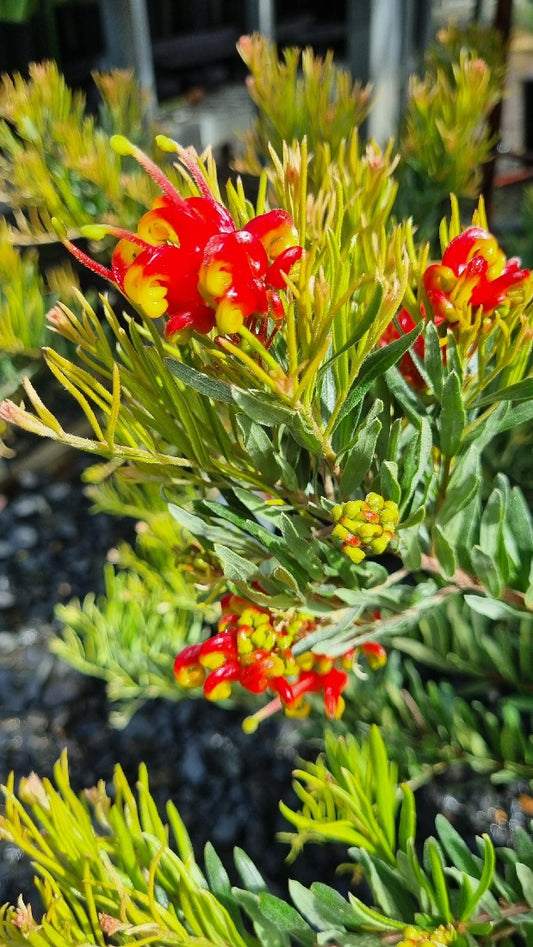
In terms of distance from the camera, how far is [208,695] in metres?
0.45

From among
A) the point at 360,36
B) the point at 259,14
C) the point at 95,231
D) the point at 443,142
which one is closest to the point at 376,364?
the point at 95,231

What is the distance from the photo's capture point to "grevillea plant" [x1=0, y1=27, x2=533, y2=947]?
341 millimetres

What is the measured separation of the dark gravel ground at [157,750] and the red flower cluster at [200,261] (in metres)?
0.71

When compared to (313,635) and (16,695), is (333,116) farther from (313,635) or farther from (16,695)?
(16,695)

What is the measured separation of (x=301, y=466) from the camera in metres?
0.46

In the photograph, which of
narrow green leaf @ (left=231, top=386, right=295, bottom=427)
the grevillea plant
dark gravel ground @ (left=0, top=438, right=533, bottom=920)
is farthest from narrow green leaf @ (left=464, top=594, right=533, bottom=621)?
dark gravel ground @ (left=0, top=438, right=533, bottom=920)

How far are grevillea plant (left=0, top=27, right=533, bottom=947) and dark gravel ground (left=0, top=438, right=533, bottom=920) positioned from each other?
0.44 metres

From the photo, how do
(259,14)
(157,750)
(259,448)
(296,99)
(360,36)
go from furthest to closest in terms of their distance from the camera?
(259,14) → (360,36) → (157,750) → (296,99) → (259,448)

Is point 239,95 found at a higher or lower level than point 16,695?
higher

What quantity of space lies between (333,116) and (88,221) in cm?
37

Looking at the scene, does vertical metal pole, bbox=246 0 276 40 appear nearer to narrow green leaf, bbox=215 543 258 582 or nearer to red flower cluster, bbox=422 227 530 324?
red flower cluster, bbox=422 227 530 324

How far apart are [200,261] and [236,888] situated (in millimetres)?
387

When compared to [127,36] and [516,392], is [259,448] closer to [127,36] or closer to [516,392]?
[516,392]

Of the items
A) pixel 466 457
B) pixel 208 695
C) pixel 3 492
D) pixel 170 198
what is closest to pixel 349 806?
pixel 208 695
